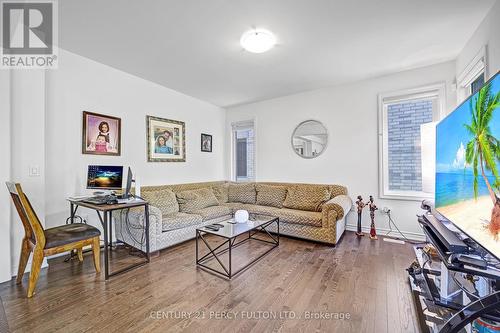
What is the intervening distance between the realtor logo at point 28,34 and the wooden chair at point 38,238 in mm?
1353

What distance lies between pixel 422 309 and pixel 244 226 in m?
1.73

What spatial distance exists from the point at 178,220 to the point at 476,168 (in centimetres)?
299

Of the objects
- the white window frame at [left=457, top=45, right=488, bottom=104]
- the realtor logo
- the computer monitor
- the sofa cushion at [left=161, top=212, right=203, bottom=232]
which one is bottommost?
the sofa cushion at [left=161, top=212, right=203, bottom=232]

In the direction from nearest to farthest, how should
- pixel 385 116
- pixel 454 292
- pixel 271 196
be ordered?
pixel 454 292
pixel 385 116
pixel 271 196

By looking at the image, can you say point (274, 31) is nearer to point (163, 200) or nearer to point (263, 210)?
point (263, 210)

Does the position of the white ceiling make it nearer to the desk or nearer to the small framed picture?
the small framed picture

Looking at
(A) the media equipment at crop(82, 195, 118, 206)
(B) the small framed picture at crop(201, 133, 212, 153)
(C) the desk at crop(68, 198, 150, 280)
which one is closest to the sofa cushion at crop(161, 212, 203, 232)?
(C) the desk at crop(68, 198, 150, 280)

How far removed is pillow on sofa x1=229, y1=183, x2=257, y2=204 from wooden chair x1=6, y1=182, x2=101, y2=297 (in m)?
2.50

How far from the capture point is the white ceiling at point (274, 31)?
1.94 meters

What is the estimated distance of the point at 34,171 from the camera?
2.33m

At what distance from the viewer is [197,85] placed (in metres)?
3.80

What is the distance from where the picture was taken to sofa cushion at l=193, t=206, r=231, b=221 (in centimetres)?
349

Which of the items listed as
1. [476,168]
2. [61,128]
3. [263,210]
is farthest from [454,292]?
[61,128]

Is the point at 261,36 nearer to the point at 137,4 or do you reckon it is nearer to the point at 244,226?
the point at 137,4
